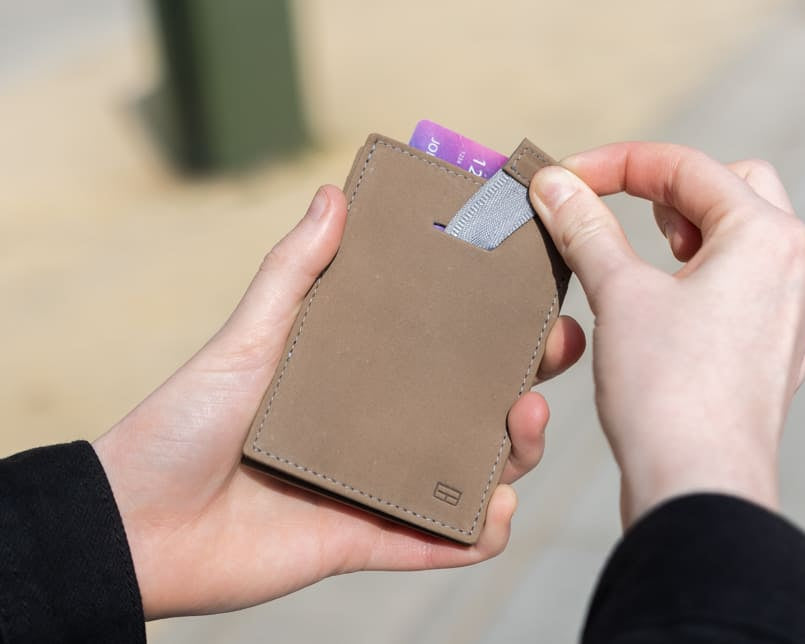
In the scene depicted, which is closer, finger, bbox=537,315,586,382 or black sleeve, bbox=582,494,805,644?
black sleeve, bbox=582,494,805,644

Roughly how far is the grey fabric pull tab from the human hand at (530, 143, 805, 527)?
0.12 meters

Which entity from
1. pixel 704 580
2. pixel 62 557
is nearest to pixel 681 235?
pixel 704 580

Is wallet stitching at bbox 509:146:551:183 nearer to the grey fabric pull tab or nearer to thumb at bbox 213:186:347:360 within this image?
the grey fabric pull tab

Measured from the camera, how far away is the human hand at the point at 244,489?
5.49 feet

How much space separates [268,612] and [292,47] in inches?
129

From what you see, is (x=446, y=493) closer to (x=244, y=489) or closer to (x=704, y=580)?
(x=244, y=489)

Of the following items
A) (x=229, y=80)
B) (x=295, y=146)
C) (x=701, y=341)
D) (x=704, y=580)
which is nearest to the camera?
(x=704, y=580)

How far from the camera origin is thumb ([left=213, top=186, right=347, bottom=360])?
1.66m

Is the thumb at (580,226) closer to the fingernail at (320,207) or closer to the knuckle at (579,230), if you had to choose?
the knuckle at (579,230)

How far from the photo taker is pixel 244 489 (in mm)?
1783

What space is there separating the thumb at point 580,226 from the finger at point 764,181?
259 mm

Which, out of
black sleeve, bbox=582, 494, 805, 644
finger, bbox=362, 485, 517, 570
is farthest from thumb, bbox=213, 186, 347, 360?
black sleeve, bbox=582, 494, 805, 644

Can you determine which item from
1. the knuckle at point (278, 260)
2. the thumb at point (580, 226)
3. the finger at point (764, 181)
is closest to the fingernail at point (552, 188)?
the thumb at point (580, 226)

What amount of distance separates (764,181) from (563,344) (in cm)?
43
